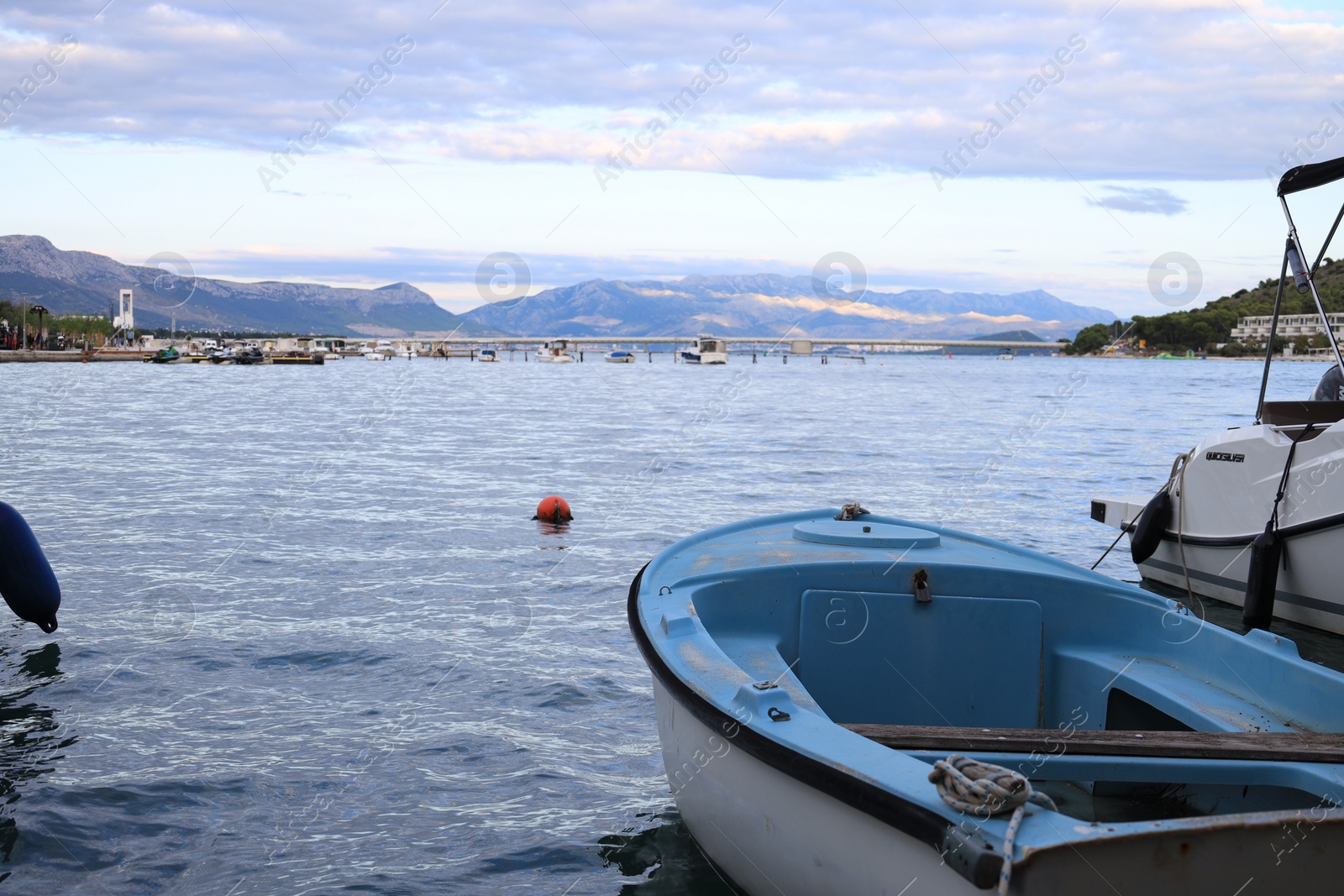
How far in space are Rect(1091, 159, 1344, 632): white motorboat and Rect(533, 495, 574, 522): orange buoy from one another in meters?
8.00

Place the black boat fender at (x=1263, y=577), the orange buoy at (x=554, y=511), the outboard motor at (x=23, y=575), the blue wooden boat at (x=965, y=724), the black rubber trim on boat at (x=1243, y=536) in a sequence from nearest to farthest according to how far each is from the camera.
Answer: the blue wooden boat at (x=965, y=724) → the outboard motor at (x=23, y=575) → the black rubber trim on boat at (x=1243, y=536) → the black boat fender at (x=1263, y=577) → the orange buoy at (x=554, y=511)

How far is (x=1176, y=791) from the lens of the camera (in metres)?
4.62

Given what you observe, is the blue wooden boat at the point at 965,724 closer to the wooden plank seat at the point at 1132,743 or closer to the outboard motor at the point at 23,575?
the wooden plank seat at the point at 1132,743

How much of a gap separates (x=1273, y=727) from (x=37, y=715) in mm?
7660

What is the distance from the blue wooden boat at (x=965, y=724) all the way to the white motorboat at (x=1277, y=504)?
349 cm

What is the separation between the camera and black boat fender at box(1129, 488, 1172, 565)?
1169 cm

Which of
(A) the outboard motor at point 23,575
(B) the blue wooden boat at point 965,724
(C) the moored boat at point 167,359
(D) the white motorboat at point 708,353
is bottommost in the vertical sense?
(A) the outboard motor at point 23,575

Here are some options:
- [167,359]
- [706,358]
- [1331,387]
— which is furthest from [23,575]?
[706,358]

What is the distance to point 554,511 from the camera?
50.9 feet

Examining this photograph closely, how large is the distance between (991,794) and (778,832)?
117cm

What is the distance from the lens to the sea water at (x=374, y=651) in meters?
5.57

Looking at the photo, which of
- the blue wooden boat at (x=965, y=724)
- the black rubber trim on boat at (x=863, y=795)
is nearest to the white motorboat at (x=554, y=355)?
the blue wooden boat at (x=965, y=724)

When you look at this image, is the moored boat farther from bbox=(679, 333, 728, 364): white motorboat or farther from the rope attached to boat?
the rope attached to boat

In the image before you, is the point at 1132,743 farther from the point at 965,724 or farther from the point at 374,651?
the point at 374,651
